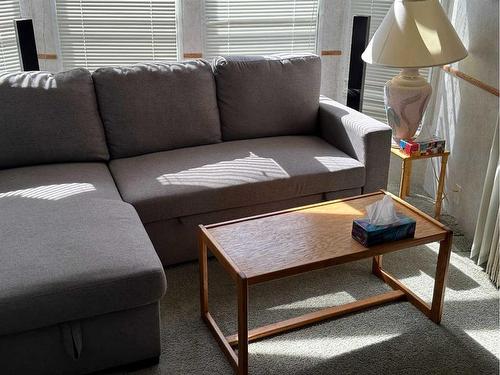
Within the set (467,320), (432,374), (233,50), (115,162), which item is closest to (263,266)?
(432,374)

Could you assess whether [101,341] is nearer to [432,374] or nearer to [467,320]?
[432,374]

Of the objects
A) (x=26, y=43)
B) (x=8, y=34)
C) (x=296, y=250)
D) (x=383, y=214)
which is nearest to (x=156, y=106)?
(x=26, y=43)

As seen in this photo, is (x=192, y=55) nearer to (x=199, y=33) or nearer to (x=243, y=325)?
(x=199, y=33)

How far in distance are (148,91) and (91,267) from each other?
1.27m

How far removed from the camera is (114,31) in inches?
144

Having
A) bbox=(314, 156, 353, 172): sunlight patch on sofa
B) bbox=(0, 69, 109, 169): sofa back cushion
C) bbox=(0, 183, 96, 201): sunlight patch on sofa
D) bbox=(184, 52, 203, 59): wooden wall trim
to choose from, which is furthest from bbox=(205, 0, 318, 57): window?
bbox=(0, 183, 96, 201): sunlight patch on sofa

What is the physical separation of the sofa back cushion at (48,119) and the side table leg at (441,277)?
171 centimetres

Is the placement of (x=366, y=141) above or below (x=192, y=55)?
below

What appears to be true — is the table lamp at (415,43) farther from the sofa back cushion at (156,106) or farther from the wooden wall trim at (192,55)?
the wooden wall trim at (192,55)

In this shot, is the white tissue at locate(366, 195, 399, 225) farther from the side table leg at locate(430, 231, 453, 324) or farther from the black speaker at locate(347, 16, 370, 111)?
the black speaker at locate(347, 16, 370, 111)

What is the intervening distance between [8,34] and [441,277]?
2.80 metres

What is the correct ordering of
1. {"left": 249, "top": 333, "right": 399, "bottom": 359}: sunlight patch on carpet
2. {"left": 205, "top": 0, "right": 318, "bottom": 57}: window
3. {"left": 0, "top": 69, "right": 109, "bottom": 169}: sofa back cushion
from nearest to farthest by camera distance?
{"left": 249, "top": 333, "right": 399, "bottom": 359}: sunlight patch on carpet → {"left": 0, "top": 69, "right": 109, "bottom": 169}: sofa back cushion → {"left": 205, "top": 0, "right": 318, "bottom": 57}: window

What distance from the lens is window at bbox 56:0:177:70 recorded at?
11.8 ft

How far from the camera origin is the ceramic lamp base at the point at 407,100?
298 centimetres
